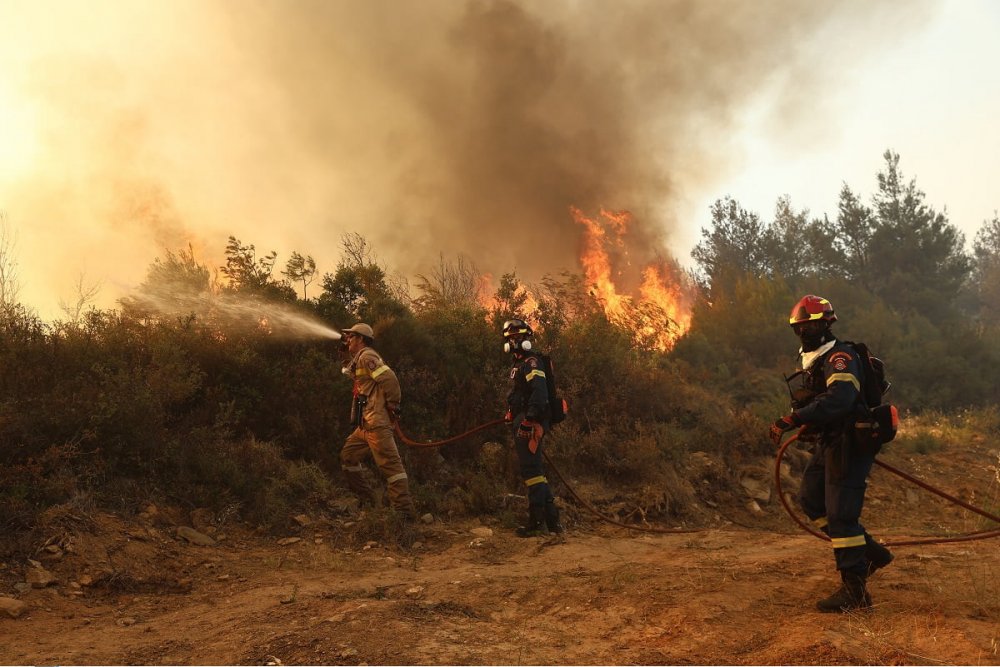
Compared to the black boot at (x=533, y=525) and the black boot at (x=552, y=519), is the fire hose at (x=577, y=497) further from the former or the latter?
the black boot at (x=533, y=525)

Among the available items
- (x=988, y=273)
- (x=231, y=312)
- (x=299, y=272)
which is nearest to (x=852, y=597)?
(x=231, y=312)

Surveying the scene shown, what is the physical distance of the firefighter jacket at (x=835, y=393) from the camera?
443 cm

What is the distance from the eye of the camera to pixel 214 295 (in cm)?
934

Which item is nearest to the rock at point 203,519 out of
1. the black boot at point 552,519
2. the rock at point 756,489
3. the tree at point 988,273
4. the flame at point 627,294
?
the black boot at point 552,519

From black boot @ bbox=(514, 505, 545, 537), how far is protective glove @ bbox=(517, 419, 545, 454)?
2.22ft

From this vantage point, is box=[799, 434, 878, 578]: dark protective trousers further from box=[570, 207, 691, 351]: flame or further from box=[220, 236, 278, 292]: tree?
box=[570, 207, 691, 351]: flame

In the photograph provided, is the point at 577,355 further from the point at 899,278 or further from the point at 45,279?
the point at 899,278

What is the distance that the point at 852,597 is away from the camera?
4410 mm

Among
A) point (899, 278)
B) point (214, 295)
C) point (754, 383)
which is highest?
point (899, 278)

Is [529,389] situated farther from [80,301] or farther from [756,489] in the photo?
[80,301]

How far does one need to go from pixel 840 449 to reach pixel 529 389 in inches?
141

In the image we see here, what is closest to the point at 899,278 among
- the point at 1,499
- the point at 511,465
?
the point at 511,465

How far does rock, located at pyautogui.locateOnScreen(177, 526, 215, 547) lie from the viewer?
6.11 meters

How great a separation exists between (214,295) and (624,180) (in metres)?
19.9
